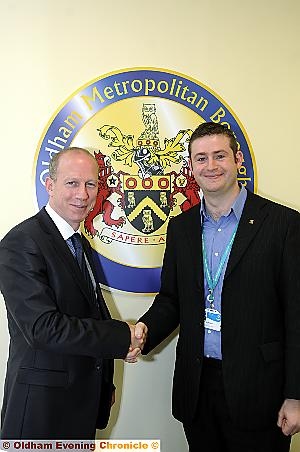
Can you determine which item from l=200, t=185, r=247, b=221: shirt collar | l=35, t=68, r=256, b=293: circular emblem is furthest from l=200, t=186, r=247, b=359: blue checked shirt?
l=35, t=68, r=256, b=293: circular emblem

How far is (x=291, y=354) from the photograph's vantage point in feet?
5.41

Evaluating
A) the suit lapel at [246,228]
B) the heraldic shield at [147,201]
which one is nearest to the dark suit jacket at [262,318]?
the suit lapel at [246,228]

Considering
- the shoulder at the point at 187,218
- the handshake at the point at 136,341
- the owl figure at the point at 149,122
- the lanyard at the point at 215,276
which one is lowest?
the handshake at the point at 136,341

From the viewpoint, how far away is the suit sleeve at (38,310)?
1.53 metres

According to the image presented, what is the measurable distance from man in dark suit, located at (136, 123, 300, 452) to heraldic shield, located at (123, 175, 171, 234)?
30cm

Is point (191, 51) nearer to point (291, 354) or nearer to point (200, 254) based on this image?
point (200, 254)

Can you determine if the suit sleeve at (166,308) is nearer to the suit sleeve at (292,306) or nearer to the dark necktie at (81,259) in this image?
the dark necktie at (81,259)

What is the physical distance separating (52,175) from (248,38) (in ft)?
3.94

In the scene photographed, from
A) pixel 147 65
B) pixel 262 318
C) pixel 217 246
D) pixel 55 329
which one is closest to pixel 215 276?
pixel 217 246

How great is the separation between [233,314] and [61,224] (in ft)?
2.30

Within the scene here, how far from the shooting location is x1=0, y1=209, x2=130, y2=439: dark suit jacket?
1.54 metres

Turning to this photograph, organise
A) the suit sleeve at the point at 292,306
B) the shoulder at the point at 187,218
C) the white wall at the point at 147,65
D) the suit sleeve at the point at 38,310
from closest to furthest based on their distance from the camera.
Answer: the suit sleeve at the point at 38,310 → the suit sleeve at the point at 292,306 → the shoulder at the point at 187,218 → the white wall at the point at 147,65

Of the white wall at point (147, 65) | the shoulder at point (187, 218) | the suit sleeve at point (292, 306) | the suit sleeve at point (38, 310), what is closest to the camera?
the suit sleeve at point (38, 310)

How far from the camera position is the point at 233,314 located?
66.7 inches
